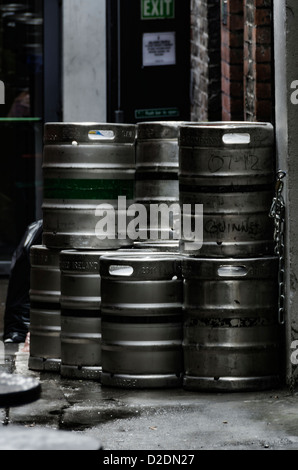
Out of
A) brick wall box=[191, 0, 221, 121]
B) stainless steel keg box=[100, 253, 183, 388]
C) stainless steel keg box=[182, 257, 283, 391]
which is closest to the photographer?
stainless steel keg box=[182, 257, 283, 391]

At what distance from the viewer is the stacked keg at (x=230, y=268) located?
267 inches

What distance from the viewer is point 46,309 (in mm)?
7621

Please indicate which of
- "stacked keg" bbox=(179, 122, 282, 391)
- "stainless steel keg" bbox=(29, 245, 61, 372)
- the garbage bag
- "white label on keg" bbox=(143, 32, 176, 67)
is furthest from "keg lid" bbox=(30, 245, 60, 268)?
"white label on keg" bbox=(143, 32, 176, 67)

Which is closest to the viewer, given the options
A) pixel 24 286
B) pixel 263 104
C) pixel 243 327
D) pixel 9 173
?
pixel 243 327

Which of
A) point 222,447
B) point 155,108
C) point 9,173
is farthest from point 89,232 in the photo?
point 9,173

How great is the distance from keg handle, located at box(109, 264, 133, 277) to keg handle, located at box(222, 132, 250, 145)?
917 millimetres

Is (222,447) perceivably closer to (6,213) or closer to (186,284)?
(186,284)

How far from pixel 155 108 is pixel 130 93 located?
0.99ft

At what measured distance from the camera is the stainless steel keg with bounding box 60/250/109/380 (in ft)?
23.8

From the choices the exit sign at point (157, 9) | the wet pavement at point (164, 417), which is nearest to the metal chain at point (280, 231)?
the wet pavement at point (164, 417)

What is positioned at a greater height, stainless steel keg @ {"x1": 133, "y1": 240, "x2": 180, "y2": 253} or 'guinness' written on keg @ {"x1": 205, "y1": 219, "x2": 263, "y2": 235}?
'guinness' written on keg @ {"x1": 205, "y1": 219, "x2": 263, "y2": 235}

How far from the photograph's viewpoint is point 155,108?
12.3 meters

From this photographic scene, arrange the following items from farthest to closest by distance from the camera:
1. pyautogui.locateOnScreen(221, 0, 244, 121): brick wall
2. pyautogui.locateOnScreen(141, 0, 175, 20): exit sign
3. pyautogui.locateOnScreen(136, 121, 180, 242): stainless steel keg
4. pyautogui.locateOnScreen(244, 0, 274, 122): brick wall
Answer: pyautogui.locateOnScreen(141, 0, 175, 20): exit sign, pyautogui.locateOnScreen(221, 0, 244, 121): brick wall, pyautogui.locateOnScreen(244, 0, 274, 122): brick wall, pyautogui.locateOnScreen(136, 121, 180, 242): stainless steel keg

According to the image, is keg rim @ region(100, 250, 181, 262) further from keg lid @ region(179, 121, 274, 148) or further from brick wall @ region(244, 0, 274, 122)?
brick wall @ region(244, 0, 274, 122)
